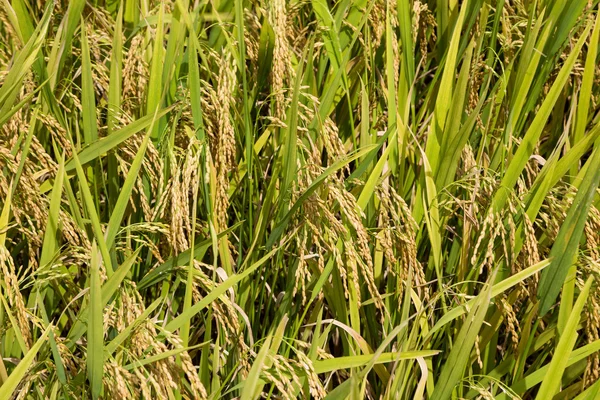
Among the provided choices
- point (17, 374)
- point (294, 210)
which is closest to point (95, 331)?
point (17, 374)

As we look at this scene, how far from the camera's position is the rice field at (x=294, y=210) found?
129 centimetres

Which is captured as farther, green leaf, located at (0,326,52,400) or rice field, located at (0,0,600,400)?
rice field, located at (0,0,600,400)

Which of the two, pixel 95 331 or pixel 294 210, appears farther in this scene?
pixel 294 210

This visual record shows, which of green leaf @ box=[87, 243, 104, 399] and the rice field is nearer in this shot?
green leaf @ box=[87, 243, 104, 399]

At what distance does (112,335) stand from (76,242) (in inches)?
7.0

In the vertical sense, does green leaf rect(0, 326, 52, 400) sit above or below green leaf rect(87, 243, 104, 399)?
below

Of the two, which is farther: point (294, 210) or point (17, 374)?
point (294, 210)

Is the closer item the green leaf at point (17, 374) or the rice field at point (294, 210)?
the green leaf at point (17, 374)

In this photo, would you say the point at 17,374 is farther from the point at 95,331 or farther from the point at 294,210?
the point at 294,210

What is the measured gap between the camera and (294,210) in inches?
53.2

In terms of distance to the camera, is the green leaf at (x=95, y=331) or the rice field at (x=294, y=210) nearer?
the green leaf at (x=95, y=331)

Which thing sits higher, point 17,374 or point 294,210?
point 294,210

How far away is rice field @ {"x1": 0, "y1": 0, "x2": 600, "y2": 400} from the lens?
129 cm

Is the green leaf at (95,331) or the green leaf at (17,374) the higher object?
the green leaf at (95,331)
